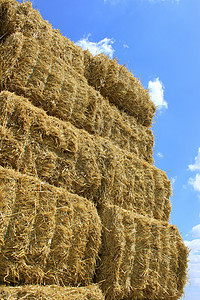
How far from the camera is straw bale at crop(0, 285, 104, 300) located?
83.3 inches

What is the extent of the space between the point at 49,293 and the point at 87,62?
324cm

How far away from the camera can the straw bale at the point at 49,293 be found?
2.12m

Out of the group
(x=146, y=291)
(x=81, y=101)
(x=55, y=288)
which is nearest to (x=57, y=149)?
(x=81, y=101)

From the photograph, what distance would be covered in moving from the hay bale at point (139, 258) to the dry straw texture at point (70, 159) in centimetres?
34

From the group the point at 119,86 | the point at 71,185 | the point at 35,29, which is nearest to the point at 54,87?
the point at 35,29

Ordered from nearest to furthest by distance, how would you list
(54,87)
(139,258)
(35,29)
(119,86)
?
(139,258), (54,87), (35,29), (119,86)

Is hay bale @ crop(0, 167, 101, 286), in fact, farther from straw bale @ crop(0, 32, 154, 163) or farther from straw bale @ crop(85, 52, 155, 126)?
straw bale @ crop(85, 52, 155, 126)

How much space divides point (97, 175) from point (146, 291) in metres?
1.61

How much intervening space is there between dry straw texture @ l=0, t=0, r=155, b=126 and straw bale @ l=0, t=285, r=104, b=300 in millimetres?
2455

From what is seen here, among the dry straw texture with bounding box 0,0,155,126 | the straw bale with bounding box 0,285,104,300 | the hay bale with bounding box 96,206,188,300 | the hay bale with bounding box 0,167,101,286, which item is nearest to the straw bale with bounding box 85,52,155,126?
the dry straw texture with bounding box 0,0,155,126

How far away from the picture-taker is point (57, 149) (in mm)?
3061

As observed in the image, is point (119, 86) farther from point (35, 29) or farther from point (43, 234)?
point (43, 234)

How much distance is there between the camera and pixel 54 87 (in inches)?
136

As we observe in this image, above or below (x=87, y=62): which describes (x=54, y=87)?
below
